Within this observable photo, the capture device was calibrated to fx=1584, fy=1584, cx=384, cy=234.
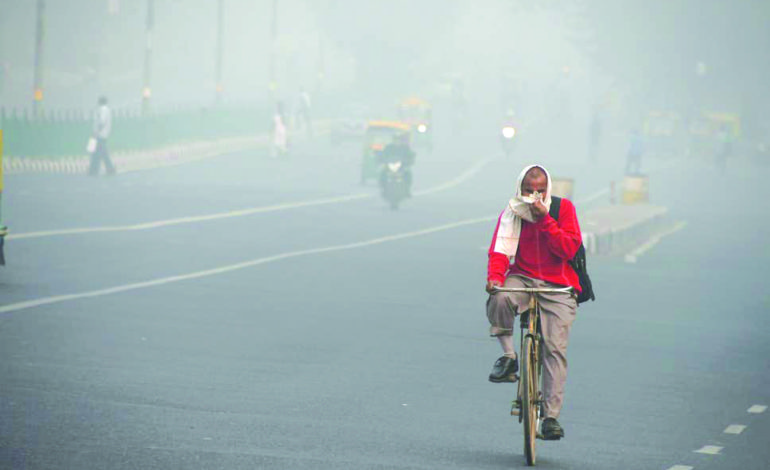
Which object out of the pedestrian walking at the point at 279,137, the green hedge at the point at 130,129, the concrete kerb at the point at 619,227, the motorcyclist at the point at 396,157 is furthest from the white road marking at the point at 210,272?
the pedestrian walking at the point at 279,137

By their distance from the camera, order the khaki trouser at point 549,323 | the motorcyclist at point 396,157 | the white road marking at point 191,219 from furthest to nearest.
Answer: the motorcyclist at point 396,157
the white road marking at point 191,219
the khaki trouser at point 549,323

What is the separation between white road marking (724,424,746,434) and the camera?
1076 cm

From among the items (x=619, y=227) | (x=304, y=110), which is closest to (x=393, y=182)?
(x=619, y=227)

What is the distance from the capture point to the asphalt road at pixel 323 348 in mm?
9305

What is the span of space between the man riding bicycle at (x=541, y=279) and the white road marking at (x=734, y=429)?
232 cm

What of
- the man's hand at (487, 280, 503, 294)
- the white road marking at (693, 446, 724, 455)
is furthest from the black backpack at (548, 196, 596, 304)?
the white road marking at (693, 446, 724, 455)

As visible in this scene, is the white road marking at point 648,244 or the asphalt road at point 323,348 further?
the white road marking at point 648,244

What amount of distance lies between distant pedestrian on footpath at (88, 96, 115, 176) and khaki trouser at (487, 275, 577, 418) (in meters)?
30.9

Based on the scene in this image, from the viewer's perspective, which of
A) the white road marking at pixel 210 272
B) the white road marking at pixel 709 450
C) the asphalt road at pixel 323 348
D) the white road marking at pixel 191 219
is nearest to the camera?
the asphalt road at pixel 323 348

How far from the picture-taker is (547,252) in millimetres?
8969

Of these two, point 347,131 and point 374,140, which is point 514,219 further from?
point 347,131

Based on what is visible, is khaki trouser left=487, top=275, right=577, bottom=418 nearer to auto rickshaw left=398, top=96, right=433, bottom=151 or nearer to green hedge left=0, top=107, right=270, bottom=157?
green hedge left=0, top=107, right=270, bottom=157

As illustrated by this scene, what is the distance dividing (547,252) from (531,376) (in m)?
0.74

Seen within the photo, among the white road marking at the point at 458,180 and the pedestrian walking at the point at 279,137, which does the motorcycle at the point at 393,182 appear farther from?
the pedestrian walking at the point at 279,137
